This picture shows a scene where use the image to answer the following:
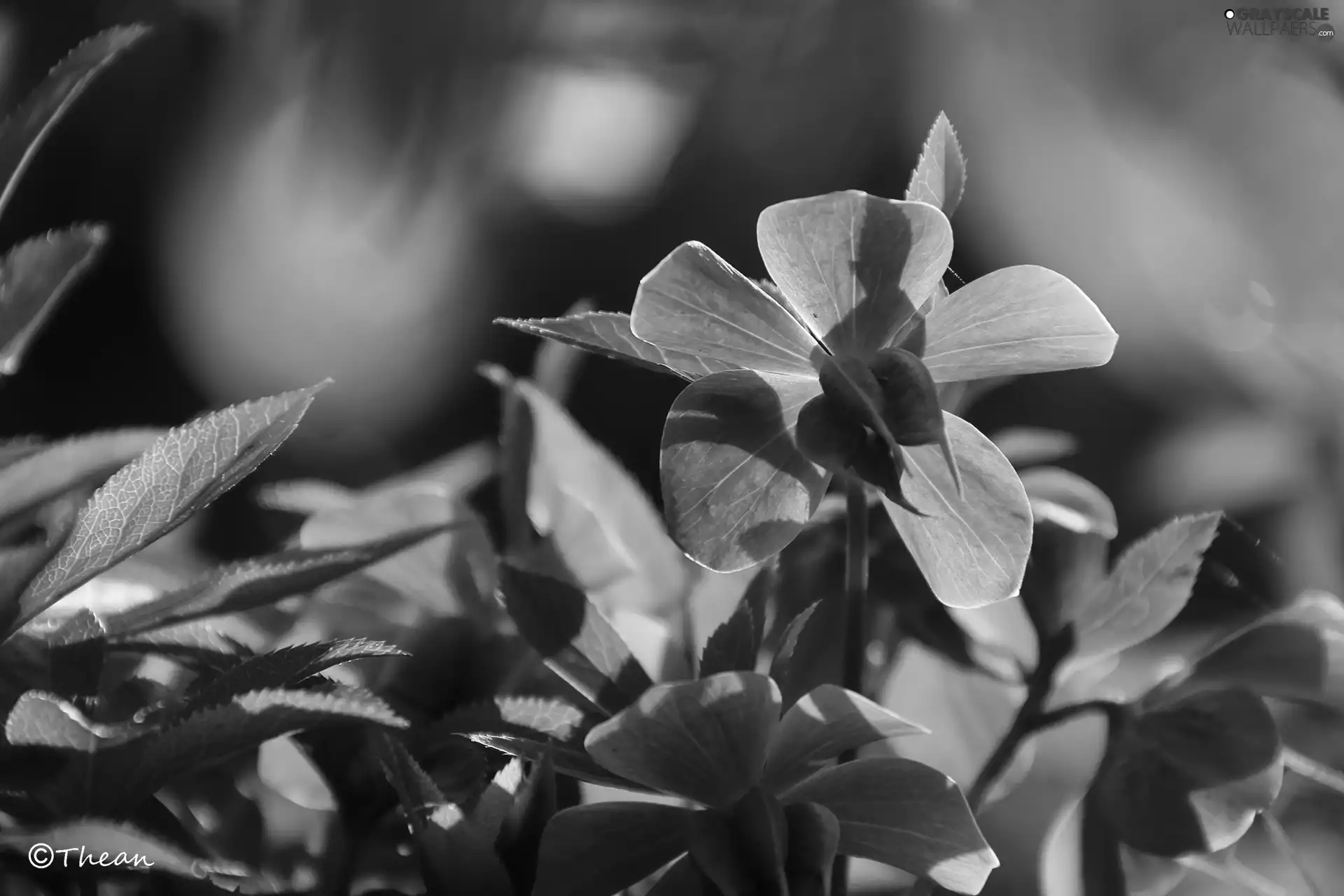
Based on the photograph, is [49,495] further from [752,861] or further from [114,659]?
[752,861]

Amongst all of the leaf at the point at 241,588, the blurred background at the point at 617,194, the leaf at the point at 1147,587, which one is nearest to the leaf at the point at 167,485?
the leaf at the point at 241,588

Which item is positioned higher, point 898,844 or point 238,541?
point 898,844

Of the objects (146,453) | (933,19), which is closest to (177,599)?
(146,453)

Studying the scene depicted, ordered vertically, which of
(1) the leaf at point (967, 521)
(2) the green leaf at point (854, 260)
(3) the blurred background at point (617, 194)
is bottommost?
(3) the blurred background at point (617, 194)

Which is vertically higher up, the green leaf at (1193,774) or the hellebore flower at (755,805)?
the hellebore flower at (755,805)

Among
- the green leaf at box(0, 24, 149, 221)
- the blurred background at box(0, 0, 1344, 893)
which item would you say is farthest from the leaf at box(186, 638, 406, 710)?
the blurred background at box(0, 0, 1344, 893)

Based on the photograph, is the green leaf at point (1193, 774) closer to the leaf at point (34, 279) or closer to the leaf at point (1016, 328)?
the leaf at point (1016, 328)

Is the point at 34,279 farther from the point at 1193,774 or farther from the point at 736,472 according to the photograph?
the point at 1193,774
